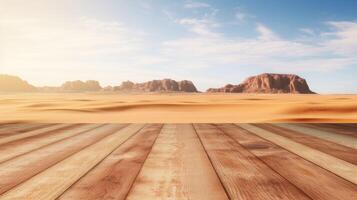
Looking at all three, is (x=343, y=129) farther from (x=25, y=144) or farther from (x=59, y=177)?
(x=59, y=177)

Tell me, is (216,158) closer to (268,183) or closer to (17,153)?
(268,183)

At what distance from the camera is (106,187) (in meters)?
2.27

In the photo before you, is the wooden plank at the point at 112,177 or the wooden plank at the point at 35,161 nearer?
the wooden plank at the point at 112,177

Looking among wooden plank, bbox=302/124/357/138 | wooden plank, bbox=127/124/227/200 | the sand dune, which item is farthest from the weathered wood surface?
the sand dune

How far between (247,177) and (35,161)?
1800 mm

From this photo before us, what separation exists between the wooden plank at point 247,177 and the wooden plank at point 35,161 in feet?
4.47

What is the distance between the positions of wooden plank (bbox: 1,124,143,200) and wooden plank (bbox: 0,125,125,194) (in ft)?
0.25

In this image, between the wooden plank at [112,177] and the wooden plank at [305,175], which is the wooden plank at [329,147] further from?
the wooden plank at [112,177]

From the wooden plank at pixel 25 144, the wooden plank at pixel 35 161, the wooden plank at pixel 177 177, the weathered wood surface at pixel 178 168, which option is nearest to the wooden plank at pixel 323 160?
the weathered wood surface at pixel 178 168

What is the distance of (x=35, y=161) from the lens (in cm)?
312

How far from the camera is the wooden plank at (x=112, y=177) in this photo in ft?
6.97

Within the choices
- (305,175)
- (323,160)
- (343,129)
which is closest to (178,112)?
(343,129)

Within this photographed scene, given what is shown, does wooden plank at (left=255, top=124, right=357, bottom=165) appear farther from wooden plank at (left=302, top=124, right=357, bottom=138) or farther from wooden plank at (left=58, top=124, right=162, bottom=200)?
wooden plank at (left=58, top=124, right=162, bottom=200)

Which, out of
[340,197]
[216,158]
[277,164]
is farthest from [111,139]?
[340,197]
